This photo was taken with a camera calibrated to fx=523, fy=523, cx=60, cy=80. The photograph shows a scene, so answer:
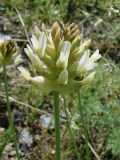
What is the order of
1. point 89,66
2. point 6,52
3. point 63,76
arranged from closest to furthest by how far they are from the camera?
point 63,76 → point 89,66 → point 6,52

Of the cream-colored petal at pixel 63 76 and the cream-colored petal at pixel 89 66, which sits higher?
the cream-colored petal at pixel 89 66

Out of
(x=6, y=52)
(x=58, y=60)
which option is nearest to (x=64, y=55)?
(x=58, y=60)

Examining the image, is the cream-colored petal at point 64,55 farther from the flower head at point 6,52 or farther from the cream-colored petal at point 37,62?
the flower head at point 6,52

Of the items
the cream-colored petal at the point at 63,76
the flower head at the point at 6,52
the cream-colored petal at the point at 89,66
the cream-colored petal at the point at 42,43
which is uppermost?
the flower head at the point at 6,52

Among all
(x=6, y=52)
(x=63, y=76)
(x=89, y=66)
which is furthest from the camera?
(x=6, y=52)

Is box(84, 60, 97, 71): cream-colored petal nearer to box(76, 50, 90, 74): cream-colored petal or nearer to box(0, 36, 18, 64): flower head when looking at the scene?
box(76, 50, 90, 74): cream-colored petal

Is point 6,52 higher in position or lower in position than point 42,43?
higher

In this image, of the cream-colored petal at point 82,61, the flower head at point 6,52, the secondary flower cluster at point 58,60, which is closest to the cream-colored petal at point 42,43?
the secondary flower cluster at point 58,60

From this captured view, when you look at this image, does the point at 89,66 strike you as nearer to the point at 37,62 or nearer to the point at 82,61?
the point at 82,61

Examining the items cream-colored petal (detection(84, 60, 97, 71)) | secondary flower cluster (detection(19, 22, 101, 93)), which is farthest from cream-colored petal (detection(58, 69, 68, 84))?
cream-colored petal (detection(84, 60, 97, 71))
